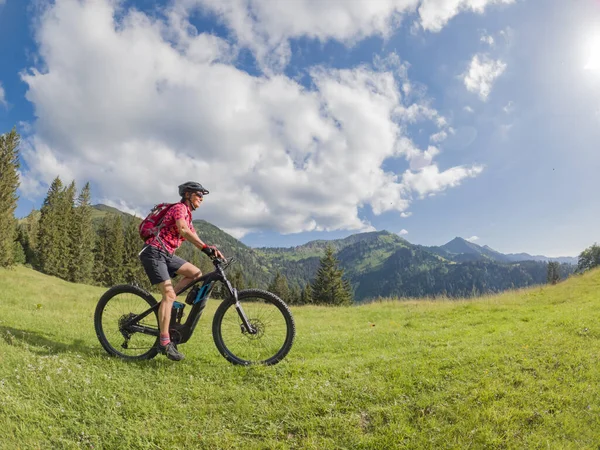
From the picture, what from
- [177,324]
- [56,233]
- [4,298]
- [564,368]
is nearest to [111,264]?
[56,233]

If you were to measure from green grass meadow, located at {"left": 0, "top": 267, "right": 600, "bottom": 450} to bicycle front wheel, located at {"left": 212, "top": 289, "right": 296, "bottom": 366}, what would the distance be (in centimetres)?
37

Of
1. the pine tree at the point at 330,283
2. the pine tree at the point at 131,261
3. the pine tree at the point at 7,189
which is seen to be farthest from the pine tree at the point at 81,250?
the pine tree at the point at 330,283

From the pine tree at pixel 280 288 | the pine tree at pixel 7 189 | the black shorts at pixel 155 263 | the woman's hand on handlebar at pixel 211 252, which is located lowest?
the pine tree at pixel 280 288

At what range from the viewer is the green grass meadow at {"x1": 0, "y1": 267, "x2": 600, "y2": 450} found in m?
3.54

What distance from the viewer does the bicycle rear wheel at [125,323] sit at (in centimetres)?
616

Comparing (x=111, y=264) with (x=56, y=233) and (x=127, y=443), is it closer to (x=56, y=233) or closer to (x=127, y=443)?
(x=56, y=233)

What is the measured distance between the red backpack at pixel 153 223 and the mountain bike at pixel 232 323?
3.89 ft

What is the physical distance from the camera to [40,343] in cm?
653

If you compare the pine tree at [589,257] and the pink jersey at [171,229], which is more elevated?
the pine tree at [589,257]

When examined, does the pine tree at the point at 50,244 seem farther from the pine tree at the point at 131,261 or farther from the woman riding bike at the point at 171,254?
the woman riding bike at the point at 171,254

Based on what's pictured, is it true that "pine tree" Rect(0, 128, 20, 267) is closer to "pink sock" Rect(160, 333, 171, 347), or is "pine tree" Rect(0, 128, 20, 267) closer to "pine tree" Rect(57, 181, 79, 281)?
"pine tree" Rect(57, 181, 79, 281)

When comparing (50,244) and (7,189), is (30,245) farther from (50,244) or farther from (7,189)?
(7,189)

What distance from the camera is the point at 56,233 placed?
201 feet

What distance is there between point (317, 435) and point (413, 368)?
7.27ft
